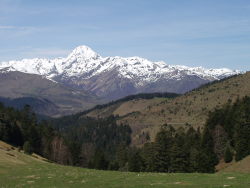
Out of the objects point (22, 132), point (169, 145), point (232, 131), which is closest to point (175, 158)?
Result: point (169, 145)

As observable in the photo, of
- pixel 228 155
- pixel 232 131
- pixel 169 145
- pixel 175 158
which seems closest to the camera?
pixel 175 158

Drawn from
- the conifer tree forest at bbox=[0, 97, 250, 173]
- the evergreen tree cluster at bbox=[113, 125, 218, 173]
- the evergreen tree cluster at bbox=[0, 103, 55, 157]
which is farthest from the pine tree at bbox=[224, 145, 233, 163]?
the evergreen tree cluster at bbox=[0, 103, 55, 157]

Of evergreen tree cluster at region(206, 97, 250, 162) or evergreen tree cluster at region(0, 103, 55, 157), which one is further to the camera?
evergreen tree cluster at region(0, 103, 55, 157)

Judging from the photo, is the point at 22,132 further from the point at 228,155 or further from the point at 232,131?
the point at 228,155

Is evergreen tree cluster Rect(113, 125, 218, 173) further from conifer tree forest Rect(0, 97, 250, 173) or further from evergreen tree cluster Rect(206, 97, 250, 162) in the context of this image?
evergreen tree cluster Rect(206, 97, 250, 162)

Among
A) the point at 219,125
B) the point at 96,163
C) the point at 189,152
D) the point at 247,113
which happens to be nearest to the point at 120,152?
the point at 96,163

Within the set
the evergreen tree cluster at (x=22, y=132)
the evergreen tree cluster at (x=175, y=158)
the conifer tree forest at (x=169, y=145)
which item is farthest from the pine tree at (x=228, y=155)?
the evergreen tree cluster at (x=22, y=132)

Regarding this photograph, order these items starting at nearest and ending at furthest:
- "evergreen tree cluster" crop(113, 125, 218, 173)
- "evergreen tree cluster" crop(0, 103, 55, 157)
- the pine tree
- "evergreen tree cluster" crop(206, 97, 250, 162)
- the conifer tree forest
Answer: "evergreen tree cluster" crop(113, 125, 218, 173) < the conifer tree forest < "evergreen tree cluster" crop(206, 97, 250, 162) < the pine tree < "evergreen tree cluster" crop(0, 103, 55, 157)

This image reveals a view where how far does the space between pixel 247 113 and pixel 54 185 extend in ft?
260

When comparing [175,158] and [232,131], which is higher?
[232,131]

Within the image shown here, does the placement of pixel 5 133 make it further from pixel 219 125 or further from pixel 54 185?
pixel 54 185

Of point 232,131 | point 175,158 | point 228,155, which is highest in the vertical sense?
point 232,131

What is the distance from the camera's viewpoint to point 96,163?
139 metres

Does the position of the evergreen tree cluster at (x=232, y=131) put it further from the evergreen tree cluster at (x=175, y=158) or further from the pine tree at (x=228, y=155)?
the evergreen tree cluster at (x=175, y=158)
